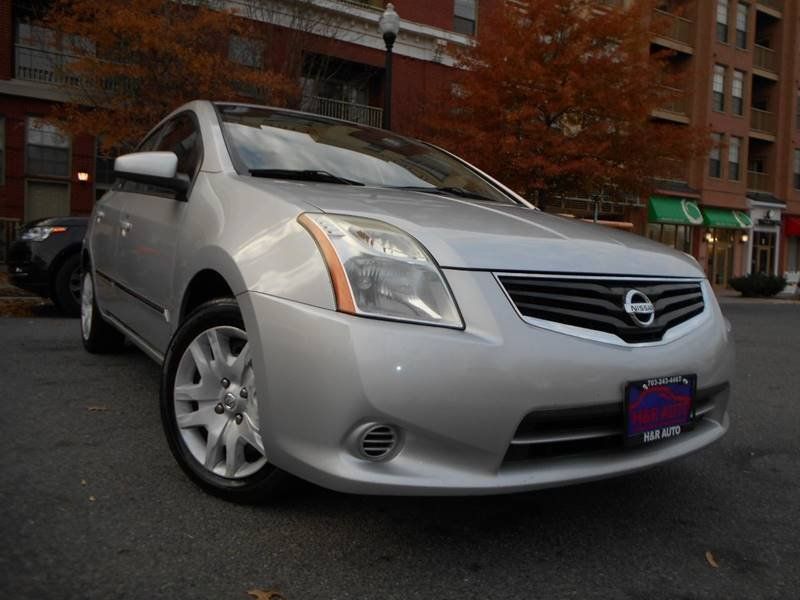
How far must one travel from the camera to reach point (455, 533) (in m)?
2.08

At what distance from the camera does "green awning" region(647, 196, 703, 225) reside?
25.6 m

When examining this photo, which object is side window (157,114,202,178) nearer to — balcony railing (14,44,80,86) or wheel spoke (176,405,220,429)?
wheel spoke (176,405,220,429)

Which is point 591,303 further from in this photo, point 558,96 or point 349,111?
point 349,111

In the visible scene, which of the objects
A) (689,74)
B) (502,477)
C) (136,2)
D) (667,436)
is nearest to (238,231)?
(502,477)

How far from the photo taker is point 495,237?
6.65ft

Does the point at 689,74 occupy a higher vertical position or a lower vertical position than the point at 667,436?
higher

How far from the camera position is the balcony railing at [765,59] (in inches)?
1176

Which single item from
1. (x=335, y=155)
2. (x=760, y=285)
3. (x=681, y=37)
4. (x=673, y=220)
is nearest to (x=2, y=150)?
(x=335, y=155)

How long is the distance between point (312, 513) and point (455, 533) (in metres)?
0.47

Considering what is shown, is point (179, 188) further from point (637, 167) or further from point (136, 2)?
point (637, 167)

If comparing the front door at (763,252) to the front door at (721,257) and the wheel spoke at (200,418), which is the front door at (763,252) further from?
the wheel spoke at (200,418)

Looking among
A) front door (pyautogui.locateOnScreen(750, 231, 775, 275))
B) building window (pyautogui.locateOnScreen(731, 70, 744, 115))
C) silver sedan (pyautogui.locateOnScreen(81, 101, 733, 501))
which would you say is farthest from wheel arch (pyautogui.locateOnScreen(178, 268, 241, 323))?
front door (pyautogui.locateOnScreen(750, 231, 775, 275))

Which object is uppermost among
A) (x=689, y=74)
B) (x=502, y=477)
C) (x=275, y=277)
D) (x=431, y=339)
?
(x=689, y=74)

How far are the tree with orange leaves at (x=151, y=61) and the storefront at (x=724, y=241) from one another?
862 inches
